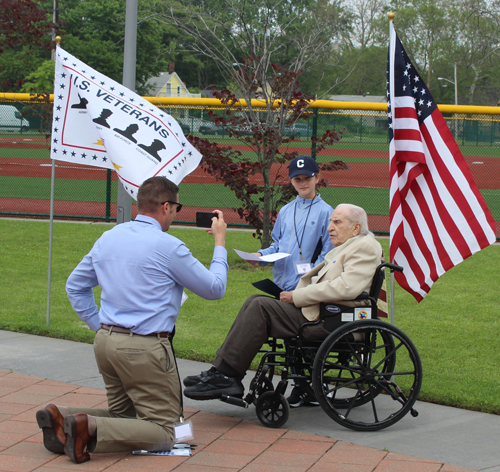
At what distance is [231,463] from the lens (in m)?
3.74

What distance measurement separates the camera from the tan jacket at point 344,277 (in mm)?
4320

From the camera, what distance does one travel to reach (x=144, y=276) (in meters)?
3.81

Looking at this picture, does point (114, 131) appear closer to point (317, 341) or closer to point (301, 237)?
point (301, 237)

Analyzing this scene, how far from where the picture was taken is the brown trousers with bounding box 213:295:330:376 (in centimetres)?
433

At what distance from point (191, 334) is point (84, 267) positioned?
8.92 ft

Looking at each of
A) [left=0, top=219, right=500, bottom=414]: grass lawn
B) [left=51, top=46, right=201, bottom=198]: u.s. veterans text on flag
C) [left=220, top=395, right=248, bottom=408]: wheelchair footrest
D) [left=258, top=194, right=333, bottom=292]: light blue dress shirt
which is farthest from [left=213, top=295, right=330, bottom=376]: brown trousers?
[left=51, top=46, right=201, bottom=198]: u.s. veterans text on flag

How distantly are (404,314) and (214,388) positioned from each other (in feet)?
12.1

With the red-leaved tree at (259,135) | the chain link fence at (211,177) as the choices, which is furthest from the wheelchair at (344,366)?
the chain link fence at (211,177)

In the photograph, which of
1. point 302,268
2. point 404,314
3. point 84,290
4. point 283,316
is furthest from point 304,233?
point 404,314

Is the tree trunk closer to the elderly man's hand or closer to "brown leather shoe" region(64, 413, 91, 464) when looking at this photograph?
the elderly man's hand

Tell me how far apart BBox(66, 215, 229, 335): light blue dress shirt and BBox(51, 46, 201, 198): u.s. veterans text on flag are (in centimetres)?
145

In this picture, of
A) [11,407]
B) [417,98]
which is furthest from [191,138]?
[11,407]

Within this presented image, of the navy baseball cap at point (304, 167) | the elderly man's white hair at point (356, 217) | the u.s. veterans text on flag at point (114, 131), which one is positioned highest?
the u.s. veterans text on flag at point (114, 131)

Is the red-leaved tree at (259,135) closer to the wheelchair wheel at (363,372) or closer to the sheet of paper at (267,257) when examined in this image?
the sheet of paper at (267,257)
